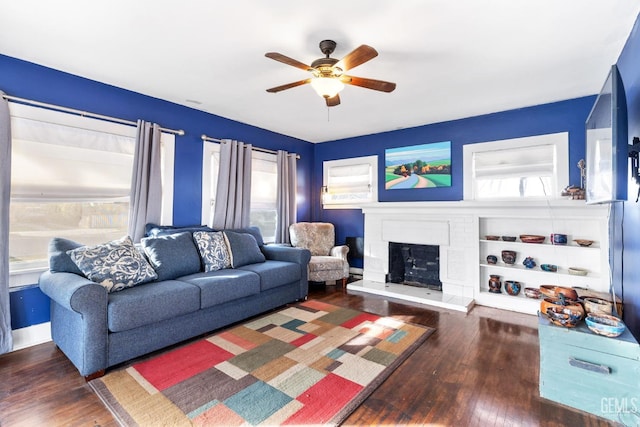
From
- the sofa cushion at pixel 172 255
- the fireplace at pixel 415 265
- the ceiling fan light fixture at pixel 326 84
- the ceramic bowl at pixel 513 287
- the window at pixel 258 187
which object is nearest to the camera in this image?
the ceiling fan light fixture at pixel 326 84

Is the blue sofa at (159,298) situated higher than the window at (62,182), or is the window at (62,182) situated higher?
the window at (62,182)

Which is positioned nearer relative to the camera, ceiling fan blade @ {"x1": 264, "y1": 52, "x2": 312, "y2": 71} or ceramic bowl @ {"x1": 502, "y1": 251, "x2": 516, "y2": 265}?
ceiling fan blade @ {"x1": 264, "y1": 52, "x2": 312, "y2": 71}

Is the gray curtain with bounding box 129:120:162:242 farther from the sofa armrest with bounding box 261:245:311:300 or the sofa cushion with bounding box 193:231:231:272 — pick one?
the sofa armrest with bounding box 261:245:311:300

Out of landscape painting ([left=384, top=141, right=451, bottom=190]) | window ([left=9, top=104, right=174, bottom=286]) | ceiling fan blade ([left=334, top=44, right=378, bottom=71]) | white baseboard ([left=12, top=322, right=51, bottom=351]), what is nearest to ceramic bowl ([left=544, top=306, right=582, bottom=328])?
ceiling fan blade ([left=334, top=44, right=378, bottom=71])

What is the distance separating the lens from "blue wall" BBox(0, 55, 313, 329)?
259 cm

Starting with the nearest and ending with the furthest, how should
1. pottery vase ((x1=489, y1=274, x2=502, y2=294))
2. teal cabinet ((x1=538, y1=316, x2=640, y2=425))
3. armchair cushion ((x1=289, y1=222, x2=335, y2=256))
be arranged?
1. teal cabinet ((x1=538, y1=316, x2=640, y2=425))
2. pottery vase ((x1=489, y1=274, x2=502, y2=294))
3. armchair cushion ((x1=289, y1=222, x2=335, y2=256))

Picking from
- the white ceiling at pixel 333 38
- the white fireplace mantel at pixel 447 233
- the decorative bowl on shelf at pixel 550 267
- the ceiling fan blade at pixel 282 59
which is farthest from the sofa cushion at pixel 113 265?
the decorative bowl on shelf at pixel 550 267

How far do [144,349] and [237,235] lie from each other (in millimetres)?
1565

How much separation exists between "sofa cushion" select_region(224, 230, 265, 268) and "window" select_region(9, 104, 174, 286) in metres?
1.15

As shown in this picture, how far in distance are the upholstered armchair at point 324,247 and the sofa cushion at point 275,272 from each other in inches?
31.0

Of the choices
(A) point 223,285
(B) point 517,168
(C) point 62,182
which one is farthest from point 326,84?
(B) point 517,168

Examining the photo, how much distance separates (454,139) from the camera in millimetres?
4254

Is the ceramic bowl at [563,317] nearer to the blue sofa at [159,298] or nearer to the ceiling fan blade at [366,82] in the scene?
the ceiling fan blade at [366,82]

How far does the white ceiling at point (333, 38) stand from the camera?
6.39 feet
